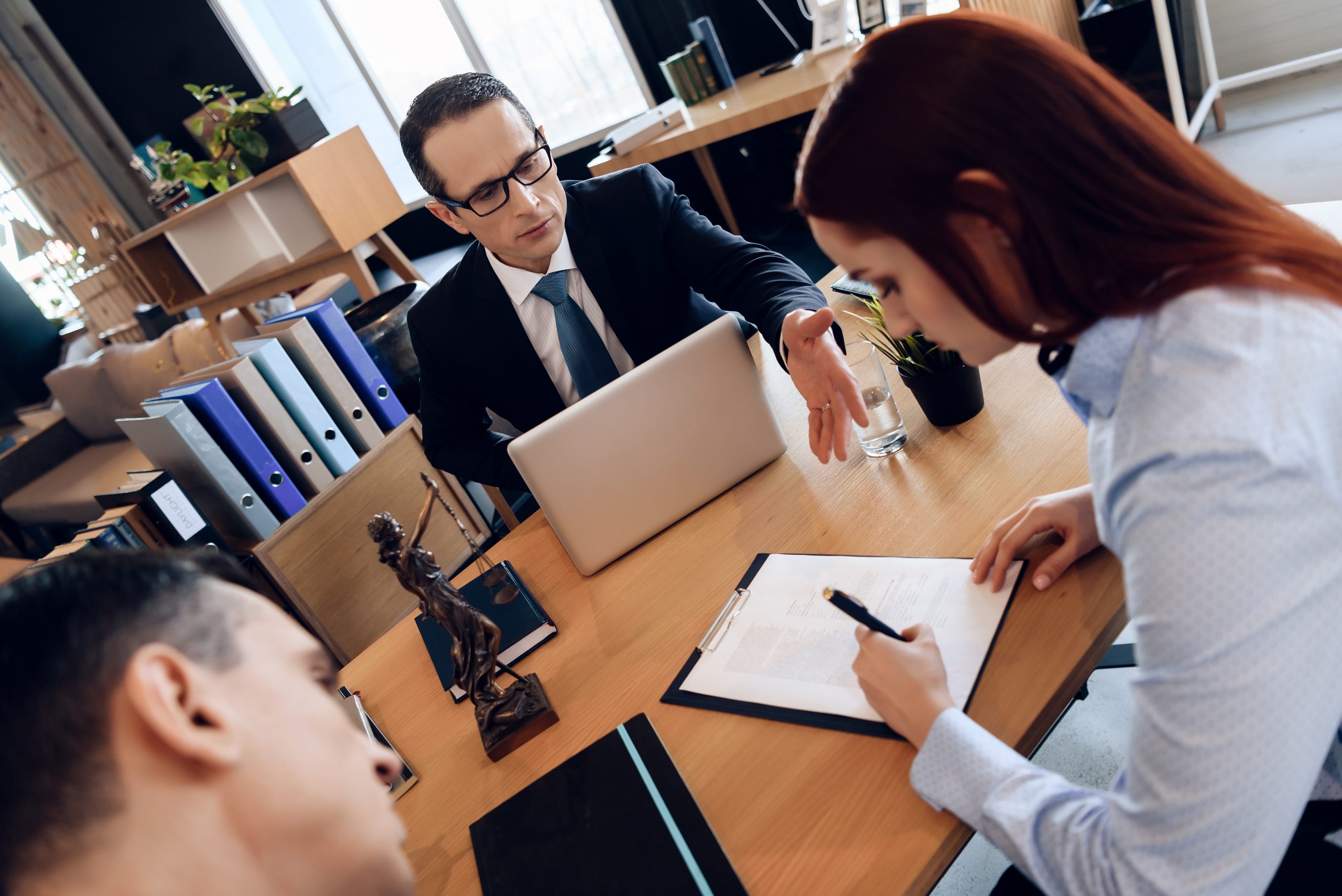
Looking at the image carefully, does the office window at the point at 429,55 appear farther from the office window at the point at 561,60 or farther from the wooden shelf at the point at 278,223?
the wooden shelf at the point at 278,223

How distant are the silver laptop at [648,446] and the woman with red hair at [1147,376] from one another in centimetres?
44

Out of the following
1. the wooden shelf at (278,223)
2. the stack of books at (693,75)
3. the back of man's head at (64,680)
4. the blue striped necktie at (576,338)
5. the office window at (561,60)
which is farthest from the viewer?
the office window at (561,60)

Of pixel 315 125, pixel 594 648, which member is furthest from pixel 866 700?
pixel 315 125

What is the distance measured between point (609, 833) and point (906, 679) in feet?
1.02

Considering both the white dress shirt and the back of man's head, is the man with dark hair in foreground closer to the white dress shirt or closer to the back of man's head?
the back of man's head

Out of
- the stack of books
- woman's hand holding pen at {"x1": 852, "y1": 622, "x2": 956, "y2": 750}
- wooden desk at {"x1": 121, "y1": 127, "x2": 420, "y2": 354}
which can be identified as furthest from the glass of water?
wooden desk at {"x1": 121, "y1": 127, "x2": 420, "y2": 354}

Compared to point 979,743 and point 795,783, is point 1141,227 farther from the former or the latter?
point 795,783

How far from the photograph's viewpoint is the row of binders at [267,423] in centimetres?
198

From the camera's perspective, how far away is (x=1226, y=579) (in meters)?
0.53

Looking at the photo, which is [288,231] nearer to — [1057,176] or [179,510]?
[179,510]

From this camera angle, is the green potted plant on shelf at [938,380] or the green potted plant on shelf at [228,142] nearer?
the green potted plant on shelf at [938,380]

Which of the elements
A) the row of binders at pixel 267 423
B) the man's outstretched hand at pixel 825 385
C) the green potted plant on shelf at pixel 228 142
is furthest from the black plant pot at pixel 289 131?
the man's outstretched hand at pixel 825 385

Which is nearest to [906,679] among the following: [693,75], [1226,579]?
[1226,579]

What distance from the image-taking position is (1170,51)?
304cm
